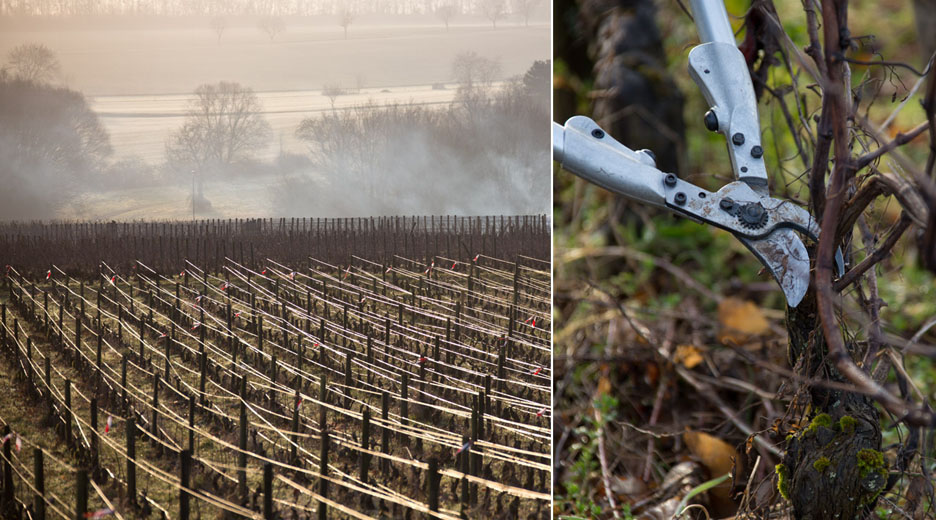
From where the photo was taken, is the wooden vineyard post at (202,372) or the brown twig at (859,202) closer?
the brown twig at (859,202)

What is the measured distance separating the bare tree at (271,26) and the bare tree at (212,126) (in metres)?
0.11

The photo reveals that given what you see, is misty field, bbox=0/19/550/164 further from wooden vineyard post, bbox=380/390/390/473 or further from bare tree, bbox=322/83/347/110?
wooden vineyard post, bbox=380/390/390/473

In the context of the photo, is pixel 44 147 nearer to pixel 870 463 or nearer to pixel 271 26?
pixel 271 26

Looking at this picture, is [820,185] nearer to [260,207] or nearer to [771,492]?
[771,492]

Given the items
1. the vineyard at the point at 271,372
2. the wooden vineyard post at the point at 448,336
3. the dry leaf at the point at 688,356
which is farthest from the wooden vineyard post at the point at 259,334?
the dry leaf at the point at 688,356

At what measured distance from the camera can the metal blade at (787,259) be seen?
3.48 ft

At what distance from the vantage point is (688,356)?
2.24 metres

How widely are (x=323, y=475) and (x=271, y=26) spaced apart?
0.76 meters

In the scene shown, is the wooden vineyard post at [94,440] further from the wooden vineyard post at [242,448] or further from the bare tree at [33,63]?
the bare tree at [33,63]

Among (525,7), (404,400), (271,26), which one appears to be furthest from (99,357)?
(525,7)

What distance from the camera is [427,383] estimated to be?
1.34 metres

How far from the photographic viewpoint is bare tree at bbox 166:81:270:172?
4.16 ft

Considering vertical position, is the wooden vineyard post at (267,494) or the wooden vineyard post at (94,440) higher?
the wooden vineyard post at (94,440)

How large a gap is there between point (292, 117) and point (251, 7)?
0.20 metres
